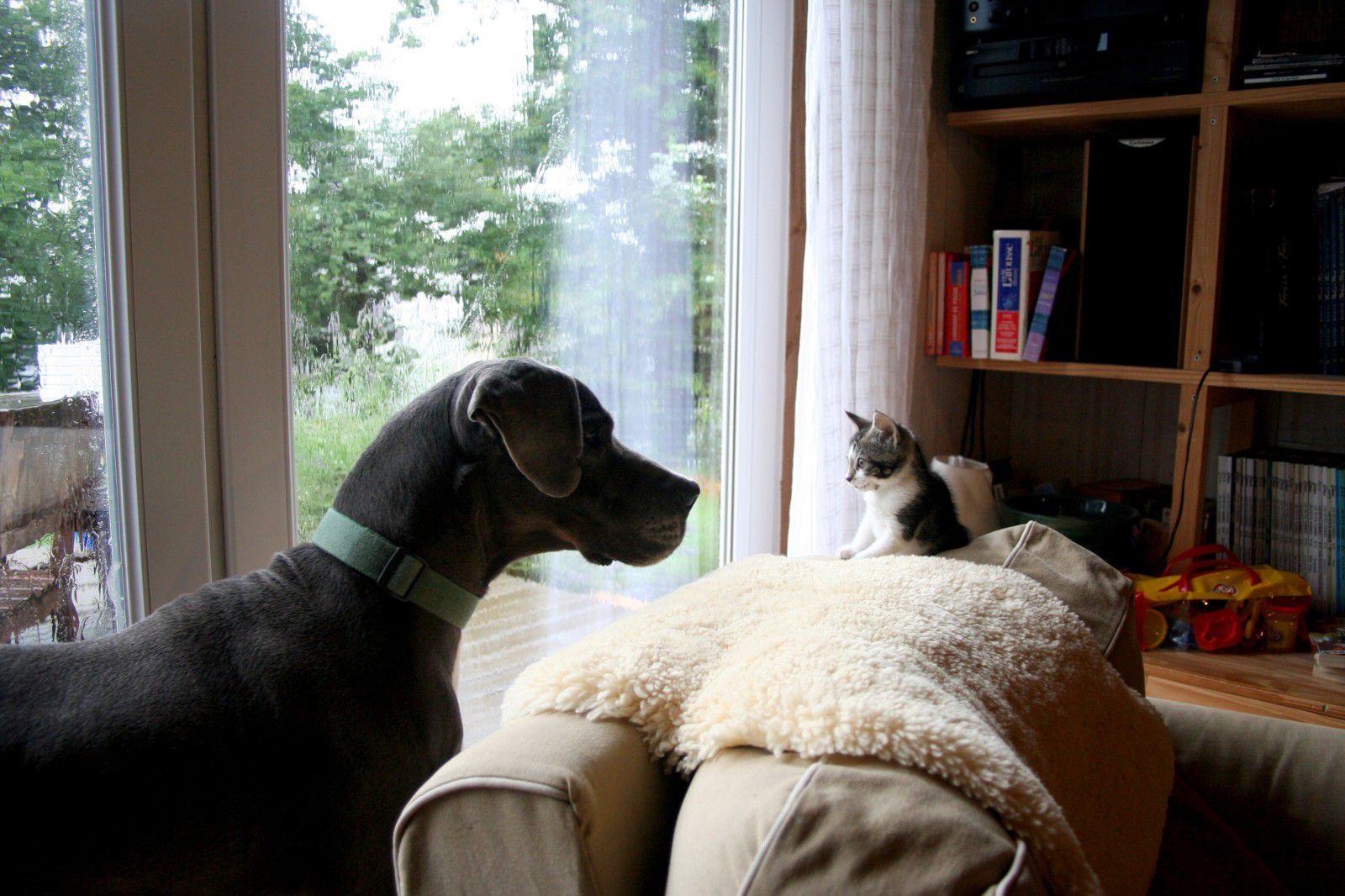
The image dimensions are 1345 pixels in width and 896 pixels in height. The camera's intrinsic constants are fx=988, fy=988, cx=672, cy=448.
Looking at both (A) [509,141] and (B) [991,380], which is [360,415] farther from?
(B) [991,380]

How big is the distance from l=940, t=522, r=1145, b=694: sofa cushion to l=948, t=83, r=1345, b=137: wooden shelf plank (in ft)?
3.55

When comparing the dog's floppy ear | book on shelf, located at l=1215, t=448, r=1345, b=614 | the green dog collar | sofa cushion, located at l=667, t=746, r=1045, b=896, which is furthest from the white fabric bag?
sofa cushion, located at l=667, t=746, r=1045, b=896

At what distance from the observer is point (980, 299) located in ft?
7.28

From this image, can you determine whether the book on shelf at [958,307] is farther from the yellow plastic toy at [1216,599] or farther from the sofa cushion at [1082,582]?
the sofa cushion at [1082,582]

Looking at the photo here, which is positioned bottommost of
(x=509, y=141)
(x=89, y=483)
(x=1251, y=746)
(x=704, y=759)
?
(x=1251, y=746)

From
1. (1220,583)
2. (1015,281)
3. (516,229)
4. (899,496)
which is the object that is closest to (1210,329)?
(1015,281)

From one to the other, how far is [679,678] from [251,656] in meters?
0.36

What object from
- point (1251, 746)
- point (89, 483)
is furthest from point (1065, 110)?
point (89, 483)

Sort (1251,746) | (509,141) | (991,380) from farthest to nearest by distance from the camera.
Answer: (991,380) < (509,141) < (1251,746)

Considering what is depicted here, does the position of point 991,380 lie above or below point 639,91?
below

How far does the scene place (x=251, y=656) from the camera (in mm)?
827

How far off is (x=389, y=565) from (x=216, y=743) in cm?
21

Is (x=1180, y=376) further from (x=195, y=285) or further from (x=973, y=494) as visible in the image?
(x=195, y=285)

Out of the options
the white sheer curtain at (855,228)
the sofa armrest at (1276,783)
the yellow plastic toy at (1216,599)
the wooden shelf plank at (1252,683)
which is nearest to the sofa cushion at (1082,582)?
the sofa armrest at (1276,783)
